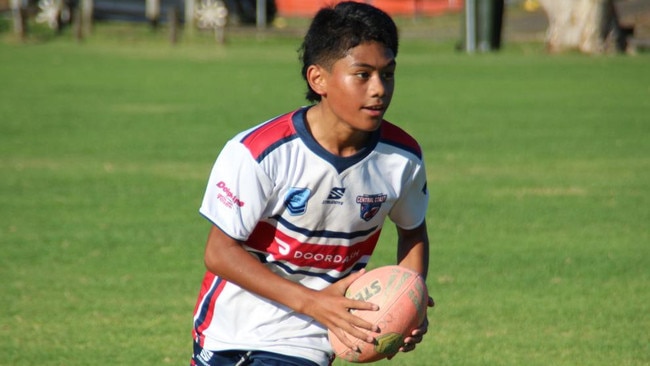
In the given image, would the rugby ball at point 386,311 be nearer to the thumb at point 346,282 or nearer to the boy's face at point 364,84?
the thumb at point 346,282

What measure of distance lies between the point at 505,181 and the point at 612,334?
6.09 m

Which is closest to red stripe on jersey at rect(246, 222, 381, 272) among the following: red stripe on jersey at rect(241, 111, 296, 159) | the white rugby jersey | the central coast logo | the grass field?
the white rugby jersey

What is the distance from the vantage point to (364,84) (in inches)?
177

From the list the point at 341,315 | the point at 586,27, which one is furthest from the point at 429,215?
the point at 586,27

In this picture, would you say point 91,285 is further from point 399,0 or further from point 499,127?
point 399,0

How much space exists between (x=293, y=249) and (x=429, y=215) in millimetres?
6956

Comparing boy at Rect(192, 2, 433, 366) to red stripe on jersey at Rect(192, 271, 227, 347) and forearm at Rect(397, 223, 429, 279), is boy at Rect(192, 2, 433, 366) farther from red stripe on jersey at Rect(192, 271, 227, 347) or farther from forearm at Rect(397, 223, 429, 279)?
forearm at Rect(397, 223, 429, 279)

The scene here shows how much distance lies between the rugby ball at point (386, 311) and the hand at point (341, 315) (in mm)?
59

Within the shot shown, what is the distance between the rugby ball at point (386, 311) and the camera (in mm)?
4445

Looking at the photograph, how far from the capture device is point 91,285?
8680 mm

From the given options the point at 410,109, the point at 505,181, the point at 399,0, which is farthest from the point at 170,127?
the point at 399,0

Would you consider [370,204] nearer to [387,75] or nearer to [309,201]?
[309,201]

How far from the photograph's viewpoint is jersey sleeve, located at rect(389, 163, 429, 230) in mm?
4934

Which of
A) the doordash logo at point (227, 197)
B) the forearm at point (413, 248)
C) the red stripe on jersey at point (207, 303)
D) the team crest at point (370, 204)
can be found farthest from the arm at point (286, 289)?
the forearm at point (413, 248)
